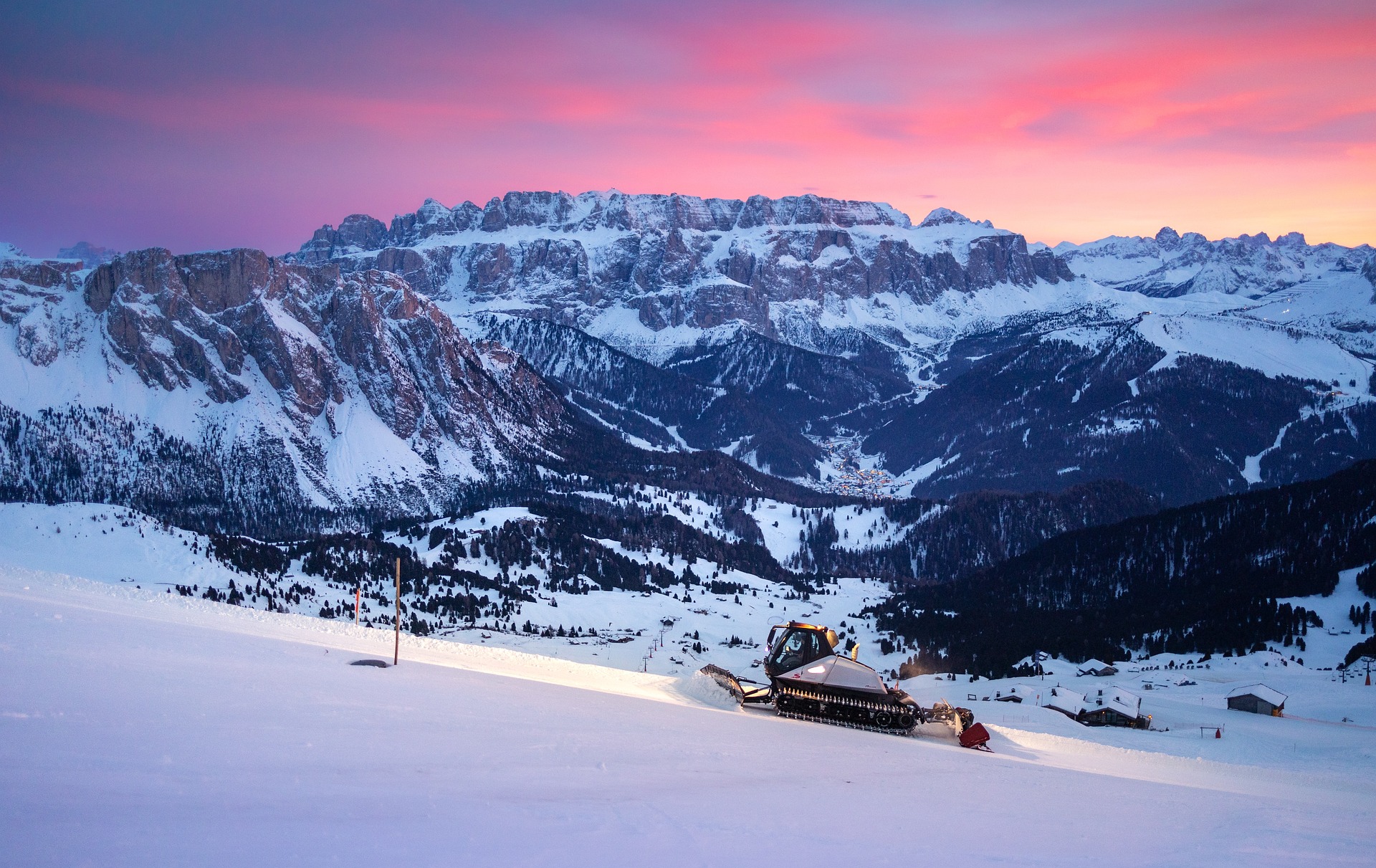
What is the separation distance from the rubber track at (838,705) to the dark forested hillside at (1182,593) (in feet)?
253

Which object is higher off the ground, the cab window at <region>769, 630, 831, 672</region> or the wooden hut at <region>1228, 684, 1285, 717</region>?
the cab window at <region>769, 630, 831, 672</region>

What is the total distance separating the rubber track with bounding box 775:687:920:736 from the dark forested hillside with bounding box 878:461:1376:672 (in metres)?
77.1

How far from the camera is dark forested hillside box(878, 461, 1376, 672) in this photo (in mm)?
133625

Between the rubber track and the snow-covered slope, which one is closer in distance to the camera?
the snow-covered slope

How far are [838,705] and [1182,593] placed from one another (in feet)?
475

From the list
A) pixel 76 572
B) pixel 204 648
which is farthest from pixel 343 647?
pixel 76 572

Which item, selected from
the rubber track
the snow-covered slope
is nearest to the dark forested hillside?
the rubber track

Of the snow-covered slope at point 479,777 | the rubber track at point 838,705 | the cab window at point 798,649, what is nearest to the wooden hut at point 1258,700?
the snow-covered slope at point 479,777

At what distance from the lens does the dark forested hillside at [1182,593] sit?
134m

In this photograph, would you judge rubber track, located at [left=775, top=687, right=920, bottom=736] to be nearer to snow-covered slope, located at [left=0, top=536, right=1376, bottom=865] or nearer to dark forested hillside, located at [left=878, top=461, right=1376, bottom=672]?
snow-covered slope, located at [left=0, top=536, right=1376, bottom=865]

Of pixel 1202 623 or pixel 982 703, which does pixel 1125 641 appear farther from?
pixel 982 703

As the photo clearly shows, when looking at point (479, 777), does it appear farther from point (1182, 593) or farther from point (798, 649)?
point (1182, 593)

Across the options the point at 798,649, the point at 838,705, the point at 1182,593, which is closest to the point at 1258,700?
the point at 798,649

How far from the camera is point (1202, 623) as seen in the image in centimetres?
13812
